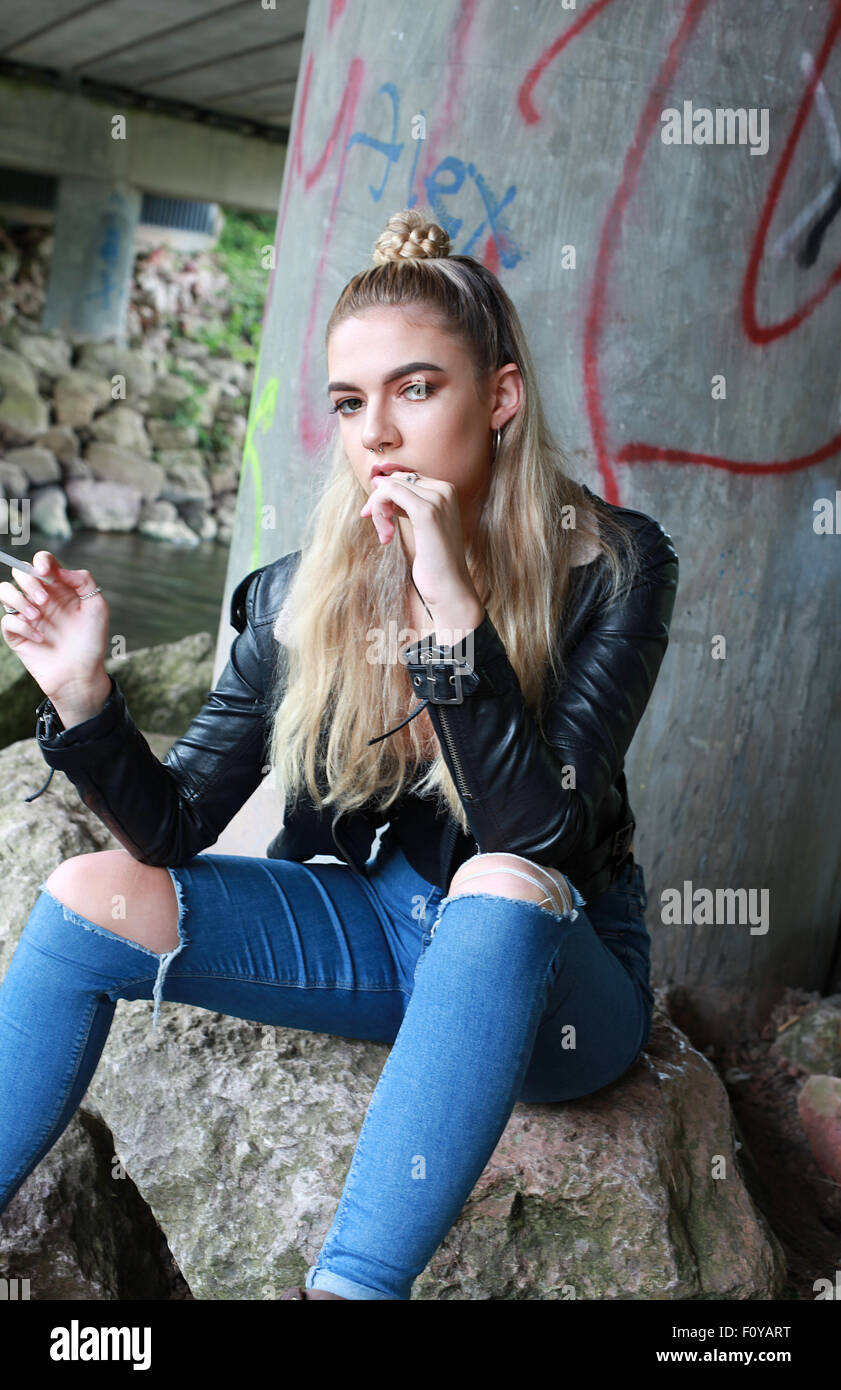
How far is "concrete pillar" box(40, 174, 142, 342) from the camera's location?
14.7m

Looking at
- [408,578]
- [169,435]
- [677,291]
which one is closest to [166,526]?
[169,435]

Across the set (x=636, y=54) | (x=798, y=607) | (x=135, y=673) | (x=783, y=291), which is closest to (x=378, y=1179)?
(x=798, y=607)

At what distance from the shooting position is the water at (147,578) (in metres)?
7.69

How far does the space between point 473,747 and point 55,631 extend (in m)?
0.69

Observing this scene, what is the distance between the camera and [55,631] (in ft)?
6.69

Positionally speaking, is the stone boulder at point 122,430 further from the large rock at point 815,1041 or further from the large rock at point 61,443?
the large rock at point 815,1041

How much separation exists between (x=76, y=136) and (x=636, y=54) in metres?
12.4

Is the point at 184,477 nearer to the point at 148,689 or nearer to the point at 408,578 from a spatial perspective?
the point at 148,689

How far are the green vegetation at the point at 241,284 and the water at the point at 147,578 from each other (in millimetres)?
6623

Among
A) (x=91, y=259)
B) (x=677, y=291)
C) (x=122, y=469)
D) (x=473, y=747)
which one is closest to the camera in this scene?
(x=473, y=747)

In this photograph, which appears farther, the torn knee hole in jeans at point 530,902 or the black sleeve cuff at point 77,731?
the black sleeve cuff at point 77,731

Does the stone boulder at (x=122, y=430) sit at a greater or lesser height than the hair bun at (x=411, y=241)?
greater

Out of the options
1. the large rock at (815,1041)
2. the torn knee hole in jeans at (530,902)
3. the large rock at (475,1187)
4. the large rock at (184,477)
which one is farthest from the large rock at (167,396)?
the torn knee hole in jeans at (530,902)

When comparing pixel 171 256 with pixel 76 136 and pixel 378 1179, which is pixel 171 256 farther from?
pixel 378 1179
